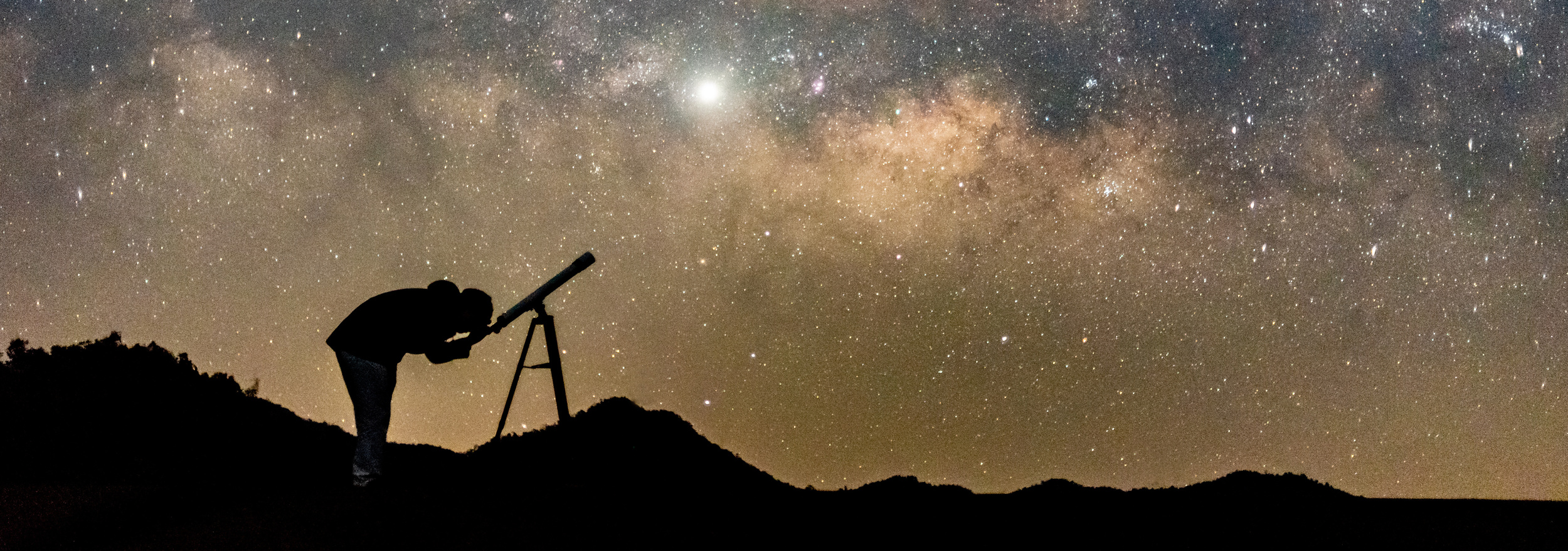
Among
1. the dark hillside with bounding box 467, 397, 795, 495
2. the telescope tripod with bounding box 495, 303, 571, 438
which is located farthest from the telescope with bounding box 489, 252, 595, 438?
the dark hillside with bounding box 467, 397, 795, 495

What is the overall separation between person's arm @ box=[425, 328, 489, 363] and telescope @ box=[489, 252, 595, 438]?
4.2 inches

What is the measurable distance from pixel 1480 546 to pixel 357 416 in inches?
239

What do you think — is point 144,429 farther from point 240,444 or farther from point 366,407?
point 366,407

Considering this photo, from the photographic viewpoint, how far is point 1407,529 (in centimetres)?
468

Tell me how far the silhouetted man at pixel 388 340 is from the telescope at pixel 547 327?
242mm

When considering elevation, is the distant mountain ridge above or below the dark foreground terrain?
above

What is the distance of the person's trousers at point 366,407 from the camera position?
5383mm

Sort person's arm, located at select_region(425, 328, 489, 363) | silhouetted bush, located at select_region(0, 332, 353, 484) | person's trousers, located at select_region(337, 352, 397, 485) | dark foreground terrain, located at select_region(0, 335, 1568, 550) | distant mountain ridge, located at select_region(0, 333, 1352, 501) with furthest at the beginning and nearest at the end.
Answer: silhouetted bush, located at select_region(0, 332, 353, 484) → distant mountain ridge, located at select_region(0, 333, 1352, 501) → person's arm, located at select_region(425, 328, 489, 363) → person's trousers, located at select_region(337, 352, 397, 485) → dark foreground terrain, located at select_region(0, 335, 1568, 550)

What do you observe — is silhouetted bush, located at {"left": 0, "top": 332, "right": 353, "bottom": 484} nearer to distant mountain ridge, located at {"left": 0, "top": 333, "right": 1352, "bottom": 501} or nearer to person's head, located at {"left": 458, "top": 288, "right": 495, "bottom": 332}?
distant mountain ridge, located at {"left": 0, "top": 333, "right": 1352, "bottom": 501}

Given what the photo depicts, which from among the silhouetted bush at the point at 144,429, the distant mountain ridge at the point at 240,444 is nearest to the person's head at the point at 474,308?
the distant mountain ridge at the point at 240,444

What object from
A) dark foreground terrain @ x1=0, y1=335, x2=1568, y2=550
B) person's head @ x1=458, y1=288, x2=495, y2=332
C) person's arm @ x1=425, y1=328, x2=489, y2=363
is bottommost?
dark foreground terrain @ x1=0, y1=335, x2=1568, y2=550

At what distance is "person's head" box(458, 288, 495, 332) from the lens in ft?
18.4

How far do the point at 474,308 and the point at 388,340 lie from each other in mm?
533

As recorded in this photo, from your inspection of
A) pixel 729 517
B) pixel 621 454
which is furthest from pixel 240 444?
pixel 729 517
